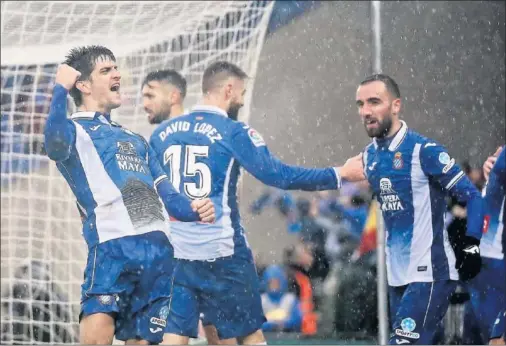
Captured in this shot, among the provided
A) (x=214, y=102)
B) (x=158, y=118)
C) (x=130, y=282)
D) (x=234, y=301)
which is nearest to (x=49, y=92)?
(x=158, y=118)

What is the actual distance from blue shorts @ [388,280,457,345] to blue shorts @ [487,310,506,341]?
2.64ft

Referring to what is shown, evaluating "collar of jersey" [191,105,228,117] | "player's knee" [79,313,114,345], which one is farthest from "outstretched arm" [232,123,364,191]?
"player's knee" [79,313,114,345]

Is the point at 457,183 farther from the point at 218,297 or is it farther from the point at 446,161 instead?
the point at 218,297

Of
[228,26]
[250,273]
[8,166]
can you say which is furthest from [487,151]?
[8,166]

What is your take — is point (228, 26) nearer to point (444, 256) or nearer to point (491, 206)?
point (491, 206)

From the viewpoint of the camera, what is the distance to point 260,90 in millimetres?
5707

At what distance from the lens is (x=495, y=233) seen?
4.69m

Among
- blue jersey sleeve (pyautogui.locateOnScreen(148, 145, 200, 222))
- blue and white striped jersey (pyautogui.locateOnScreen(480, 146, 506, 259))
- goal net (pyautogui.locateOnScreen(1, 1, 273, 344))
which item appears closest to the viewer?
blue jersey sleeve (pyautogui.locateOnScreen(148, 145, 200, 222))

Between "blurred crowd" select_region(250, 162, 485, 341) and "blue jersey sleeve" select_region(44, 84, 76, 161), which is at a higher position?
"blue jersey sleeve" select_region(44, 84, 76, 161)

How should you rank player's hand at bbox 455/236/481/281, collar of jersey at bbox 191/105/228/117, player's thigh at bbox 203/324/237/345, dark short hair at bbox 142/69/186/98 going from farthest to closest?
1. dark short hair at bbox 142/69/186/98
2. collar of jersey at bbox 191/105/228/117
3. player's thigh at bbox 203/324/237/345
4. player's hand at bbox 455/236/481/281

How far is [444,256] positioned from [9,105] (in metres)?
2.85

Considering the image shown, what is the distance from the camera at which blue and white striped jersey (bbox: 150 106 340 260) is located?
4145 millimetres

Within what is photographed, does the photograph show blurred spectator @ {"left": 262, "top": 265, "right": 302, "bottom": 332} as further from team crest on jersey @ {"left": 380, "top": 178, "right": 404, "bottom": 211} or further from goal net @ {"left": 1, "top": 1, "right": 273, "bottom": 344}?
team crest on jersey @ {"left": 380, "top": 178, "right": 404, "bottom": 211}

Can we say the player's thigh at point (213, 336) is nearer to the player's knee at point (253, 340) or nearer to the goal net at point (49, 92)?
the player's knee at point (253, 340)
